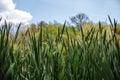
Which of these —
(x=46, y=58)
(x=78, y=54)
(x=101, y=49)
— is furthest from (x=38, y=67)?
(x=101, y=49)

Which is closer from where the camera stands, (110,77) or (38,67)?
(110,77)

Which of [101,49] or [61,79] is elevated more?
[101,49]

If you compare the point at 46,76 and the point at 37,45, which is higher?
the point at 37,45

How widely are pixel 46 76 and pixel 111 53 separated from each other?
309 millimetres

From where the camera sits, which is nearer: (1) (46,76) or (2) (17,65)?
(1) (46,76)

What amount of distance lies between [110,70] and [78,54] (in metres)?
0.24

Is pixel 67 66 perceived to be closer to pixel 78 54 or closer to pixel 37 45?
pixel 78 54

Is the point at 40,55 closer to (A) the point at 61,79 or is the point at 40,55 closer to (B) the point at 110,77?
(A) the point at 61,79

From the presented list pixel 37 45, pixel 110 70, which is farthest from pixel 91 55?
pixel 37 45

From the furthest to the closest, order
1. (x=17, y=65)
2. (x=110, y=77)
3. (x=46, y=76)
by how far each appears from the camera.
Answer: (x=17, y=65) < (x=46, y=76) < (x=110, y=77)

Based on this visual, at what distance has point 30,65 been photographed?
5.51 ft

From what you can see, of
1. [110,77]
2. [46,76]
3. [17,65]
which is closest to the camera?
[110,77]

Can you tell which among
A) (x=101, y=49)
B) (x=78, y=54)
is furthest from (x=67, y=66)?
(x=101, y=49)

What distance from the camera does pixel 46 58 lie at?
161 cm
